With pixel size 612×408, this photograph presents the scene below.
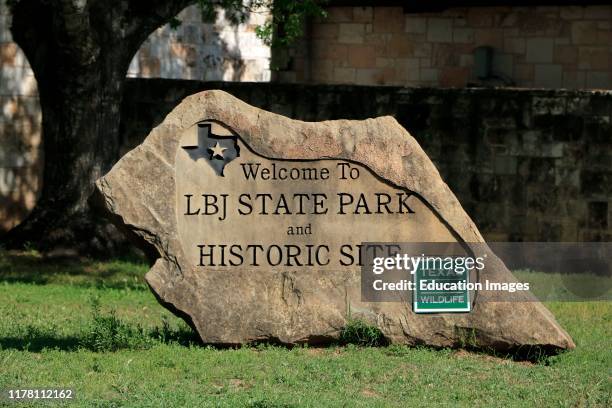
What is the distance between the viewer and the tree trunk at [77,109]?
41.9 feet

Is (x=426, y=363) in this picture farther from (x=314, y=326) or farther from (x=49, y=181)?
(x=49, y=181)

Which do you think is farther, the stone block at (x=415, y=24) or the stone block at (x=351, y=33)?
the stone block at (x=351, y=33)

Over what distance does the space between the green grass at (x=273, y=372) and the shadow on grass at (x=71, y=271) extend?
92.4 inches

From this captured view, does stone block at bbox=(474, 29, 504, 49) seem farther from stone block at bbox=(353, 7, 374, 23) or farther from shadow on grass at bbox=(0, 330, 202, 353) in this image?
shadow on grass at bbox=(0, 330, 202, 353)

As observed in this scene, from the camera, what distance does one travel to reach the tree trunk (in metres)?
12.8

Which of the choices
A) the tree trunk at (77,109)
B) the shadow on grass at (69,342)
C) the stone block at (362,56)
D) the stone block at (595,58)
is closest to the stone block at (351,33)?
the stone block at (362,56)

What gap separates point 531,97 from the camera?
13.7 meters

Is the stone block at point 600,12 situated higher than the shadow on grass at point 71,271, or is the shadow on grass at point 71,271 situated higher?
the stone block at point 600,12

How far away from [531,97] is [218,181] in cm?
598

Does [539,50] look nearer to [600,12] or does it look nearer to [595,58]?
[595,58]

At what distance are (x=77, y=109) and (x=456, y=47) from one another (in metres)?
8.09

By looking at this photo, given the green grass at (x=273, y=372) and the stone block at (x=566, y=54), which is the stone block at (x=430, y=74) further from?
the green grass at (x=273, y=372)

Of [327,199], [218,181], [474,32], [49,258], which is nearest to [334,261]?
[327,199]

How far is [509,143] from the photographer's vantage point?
13828 millimetres
